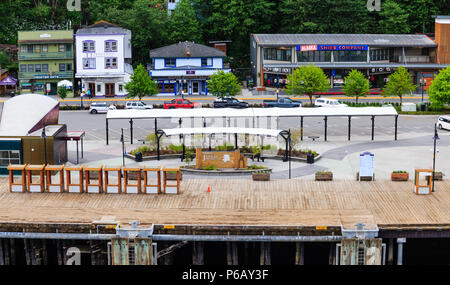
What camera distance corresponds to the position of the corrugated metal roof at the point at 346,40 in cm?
9662

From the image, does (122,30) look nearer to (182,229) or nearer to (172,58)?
(172,58)

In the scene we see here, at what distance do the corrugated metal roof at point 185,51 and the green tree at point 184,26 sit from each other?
6.72 metres

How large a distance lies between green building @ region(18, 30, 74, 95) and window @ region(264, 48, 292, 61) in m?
26.4

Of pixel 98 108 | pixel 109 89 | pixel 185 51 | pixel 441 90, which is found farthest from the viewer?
pixel 185 51

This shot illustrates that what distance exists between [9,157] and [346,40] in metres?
61.0

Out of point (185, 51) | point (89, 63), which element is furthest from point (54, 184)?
point (185, 51)

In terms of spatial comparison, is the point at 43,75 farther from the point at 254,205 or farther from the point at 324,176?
the point at 254,205

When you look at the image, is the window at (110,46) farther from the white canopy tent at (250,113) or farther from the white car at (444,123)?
the white car at (444,123)

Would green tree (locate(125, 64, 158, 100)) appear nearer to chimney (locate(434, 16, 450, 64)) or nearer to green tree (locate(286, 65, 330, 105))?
green tree (locate(286, 65, 330, 105))

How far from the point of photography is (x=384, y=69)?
9600cm

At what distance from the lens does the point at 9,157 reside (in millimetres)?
46656

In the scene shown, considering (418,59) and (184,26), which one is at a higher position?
(184,26)

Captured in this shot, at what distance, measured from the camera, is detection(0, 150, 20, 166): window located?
46.4 m

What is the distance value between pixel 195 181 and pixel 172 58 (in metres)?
54.9
